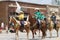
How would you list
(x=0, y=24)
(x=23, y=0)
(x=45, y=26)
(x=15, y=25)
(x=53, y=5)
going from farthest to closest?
(x=53, y=5)
(x=23, y=0)
(x=0, y=24)
(x=45, y=26)
(x=15, y=25)

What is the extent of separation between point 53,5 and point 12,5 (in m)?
14.6

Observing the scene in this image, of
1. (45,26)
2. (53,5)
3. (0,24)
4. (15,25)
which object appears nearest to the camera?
Answer: (15,25)

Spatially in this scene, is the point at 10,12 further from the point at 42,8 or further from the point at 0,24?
the point at 42,8

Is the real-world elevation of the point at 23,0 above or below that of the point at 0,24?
above

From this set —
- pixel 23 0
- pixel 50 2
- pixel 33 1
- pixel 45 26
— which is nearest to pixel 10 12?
pixel 23 0

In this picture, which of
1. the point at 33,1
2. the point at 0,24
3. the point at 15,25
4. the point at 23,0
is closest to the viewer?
the point at 15,25

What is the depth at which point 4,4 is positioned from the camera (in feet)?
152

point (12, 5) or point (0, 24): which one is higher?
point (12, 5)

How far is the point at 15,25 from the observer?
790 inches

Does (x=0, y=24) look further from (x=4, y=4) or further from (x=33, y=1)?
(x=33, y=1)

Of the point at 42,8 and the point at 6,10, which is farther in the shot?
the point at 42,8

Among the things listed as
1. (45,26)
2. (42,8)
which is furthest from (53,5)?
(45,26)

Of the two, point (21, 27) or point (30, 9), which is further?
point (30, 9)

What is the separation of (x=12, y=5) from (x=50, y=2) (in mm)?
14469
